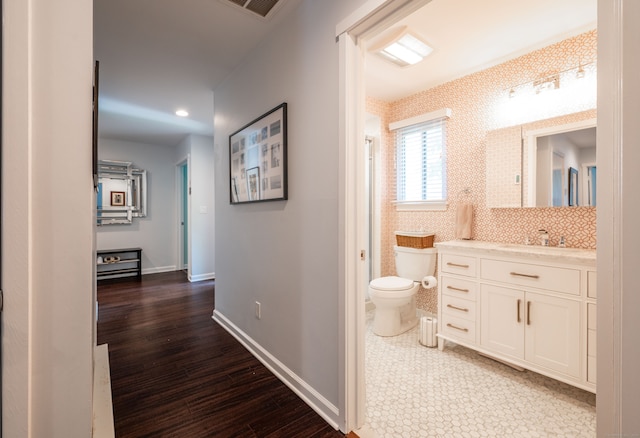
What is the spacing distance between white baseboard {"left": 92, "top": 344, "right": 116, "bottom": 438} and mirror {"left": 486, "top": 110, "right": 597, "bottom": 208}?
2.95 meters

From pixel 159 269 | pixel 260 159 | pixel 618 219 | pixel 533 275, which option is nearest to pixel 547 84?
pixel 533 275

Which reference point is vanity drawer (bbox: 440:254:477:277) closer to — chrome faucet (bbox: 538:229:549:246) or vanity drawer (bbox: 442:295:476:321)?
vanity drawer (bbox: 442:295:476:321)

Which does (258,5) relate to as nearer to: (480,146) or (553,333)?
(480,146)

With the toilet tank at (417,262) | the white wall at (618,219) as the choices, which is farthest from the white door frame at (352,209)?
the toilet tank at (417,262)

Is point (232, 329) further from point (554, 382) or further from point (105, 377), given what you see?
point (554, 382)

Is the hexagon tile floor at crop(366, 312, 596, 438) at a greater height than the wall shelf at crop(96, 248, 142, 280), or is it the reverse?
the wall shelf at crop(96, 248, 142, 280)

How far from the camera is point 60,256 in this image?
2.70 ft

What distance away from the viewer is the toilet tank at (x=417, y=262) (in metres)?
2.81

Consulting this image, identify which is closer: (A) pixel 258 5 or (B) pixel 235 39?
(A) pixel 258 5

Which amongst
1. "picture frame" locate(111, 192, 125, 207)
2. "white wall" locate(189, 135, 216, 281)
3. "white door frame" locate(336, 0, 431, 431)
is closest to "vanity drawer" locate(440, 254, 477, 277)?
"white door frame" locate(336, 0, 431, 431)

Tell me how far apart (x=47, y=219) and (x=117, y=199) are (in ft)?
17.0

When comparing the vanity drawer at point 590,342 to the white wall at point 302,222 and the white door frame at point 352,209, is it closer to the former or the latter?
the white door frame at point 352,209

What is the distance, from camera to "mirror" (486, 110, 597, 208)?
6.53 ft

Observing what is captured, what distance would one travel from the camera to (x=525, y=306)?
6.08 feet
